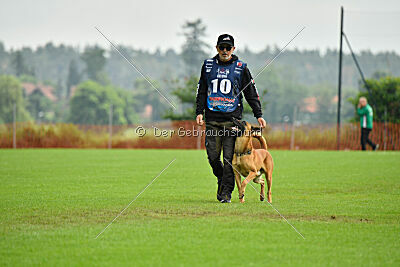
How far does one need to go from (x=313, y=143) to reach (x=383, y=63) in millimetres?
135170

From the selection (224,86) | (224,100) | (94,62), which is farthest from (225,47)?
(94,62)

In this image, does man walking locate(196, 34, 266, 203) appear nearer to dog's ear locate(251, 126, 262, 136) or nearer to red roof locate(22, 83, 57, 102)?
dog's ear locate(251, 126, 262, 136)

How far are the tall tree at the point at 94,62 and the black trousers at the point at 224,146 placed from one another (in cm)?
13029

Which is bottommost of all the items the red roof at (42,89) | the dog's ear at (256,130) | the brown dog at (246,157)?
the brown dog at (246,157)

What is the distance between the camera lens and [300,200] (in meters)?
10.5

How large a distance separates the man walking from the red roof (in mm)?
124408

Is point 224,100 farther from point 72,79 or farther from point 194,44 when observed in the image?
point 72,79

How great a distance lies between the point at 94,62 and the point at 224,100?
13378 centimetres

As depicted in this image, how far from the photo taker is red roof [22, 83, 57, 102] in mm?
132800

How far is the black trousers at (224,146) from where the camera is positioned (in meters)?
10.0

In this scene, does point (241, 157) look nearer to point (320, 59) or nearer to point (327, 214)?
point (327, 214)

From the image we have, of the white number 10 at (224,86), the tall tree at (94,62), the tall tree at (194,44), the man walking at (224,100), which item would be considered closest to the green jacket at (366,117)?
the man walking at (224,100)

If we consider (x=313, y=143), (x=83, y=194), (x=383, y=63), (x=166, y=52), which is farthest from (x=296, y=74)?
(x=83, y=194)

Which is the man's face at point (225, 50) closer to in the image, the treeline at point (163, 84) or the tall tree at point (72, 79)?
the treeline at point (163, 84)
